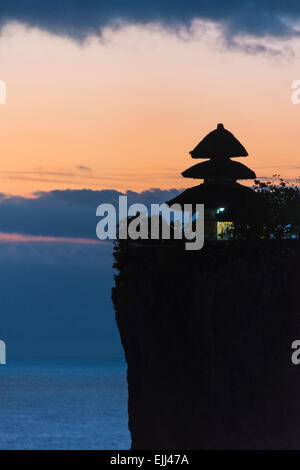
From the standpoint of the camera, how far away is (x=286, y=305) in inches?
1831

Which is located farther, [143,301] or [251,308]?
[143,301]

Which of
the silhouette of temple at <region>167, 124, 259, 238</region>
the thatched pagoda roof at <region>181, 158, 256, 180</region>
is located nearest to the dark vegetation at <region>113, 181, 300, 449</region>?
the silhouette of temple at <region>167, 124, 259, 238</region>

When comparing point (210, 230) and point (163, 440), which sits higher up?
point (210, 230)

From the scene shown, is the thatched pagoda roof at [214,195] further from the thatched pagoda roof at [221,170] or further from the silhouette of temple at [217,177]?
the thatched pagoda roof at [221,170]

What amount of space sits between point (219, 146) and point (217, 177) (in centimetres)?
213

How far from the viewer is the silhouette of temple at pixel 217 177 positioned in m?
69.9

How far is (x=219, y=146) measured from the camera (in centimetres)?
7188

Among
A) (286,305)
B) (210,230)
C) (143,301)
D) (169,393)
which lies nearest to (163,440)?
(169,393)

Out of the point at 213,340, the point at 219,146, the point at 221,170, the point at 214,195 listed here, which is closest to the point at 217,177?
the point at 221,170

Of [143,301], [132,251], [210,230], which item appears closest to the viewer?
[143,301]

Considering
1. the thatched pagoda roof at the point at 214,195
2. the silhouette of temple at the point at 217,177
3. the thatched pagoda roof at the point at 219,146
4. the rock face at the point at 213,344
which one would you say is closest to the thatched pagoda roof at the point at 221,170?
the silhouette of temple at the point at 217,177

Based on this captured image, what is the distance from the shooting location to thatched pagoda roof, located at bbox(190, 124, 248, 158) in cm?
7175
